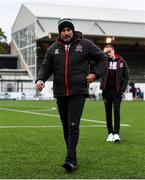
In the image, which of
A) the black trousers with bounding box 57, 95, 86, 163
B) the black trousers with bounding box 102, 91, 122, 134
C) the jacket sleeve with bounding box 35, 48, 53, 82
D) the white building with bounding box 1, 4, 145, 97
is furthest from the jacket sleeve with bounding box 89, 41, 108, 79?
the white building with bounding box 1, 4, 145, 97

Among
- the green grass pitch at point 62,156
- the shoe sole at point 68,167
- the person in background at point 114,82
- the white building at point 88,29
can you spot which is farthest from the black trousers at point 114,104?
the white building at point 88,29

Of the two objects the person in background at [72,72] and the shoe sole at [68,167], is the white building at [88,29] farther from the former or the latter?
the shoe sole at [68,167]

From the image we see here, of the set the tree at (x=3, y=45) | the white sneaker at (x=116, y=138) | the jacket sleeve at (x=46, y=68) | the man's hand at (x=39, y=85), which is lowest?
the white sneaker at (x=116, y=138)

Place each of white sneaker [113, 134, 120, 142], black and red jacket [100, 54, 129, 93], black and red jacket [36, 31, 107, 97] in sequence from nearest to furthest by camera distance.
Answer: black and red jacket [36, 31, 107, 97] → white sneaker [113, 134, 120, 142] → black and red jacket [100, 54, 129, 93]

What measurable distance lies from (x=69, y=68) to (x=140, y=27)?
62.2 metres

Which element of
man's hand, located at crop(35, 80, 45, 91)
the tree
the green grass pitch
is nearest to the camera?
the green grass pitch

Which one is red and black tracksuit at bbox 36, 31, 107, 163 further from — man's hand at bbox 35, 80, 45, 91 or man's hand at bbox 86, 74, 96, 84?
man's hand at bbox 35, 80, 45, 91

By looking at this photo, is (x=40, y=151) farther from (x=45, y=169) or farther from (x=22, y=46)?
(x=22, y=46)

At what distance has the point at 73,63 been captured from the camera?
23.1 ft

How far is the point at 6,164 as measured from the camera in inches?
287

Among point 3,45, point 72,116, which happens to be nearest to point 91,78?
point 72,116

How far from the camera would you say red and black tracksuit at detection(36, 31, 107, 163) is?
7016mm

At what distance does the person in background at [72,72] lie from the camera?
7.01m

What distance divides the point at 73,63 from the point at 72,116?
67 cm
